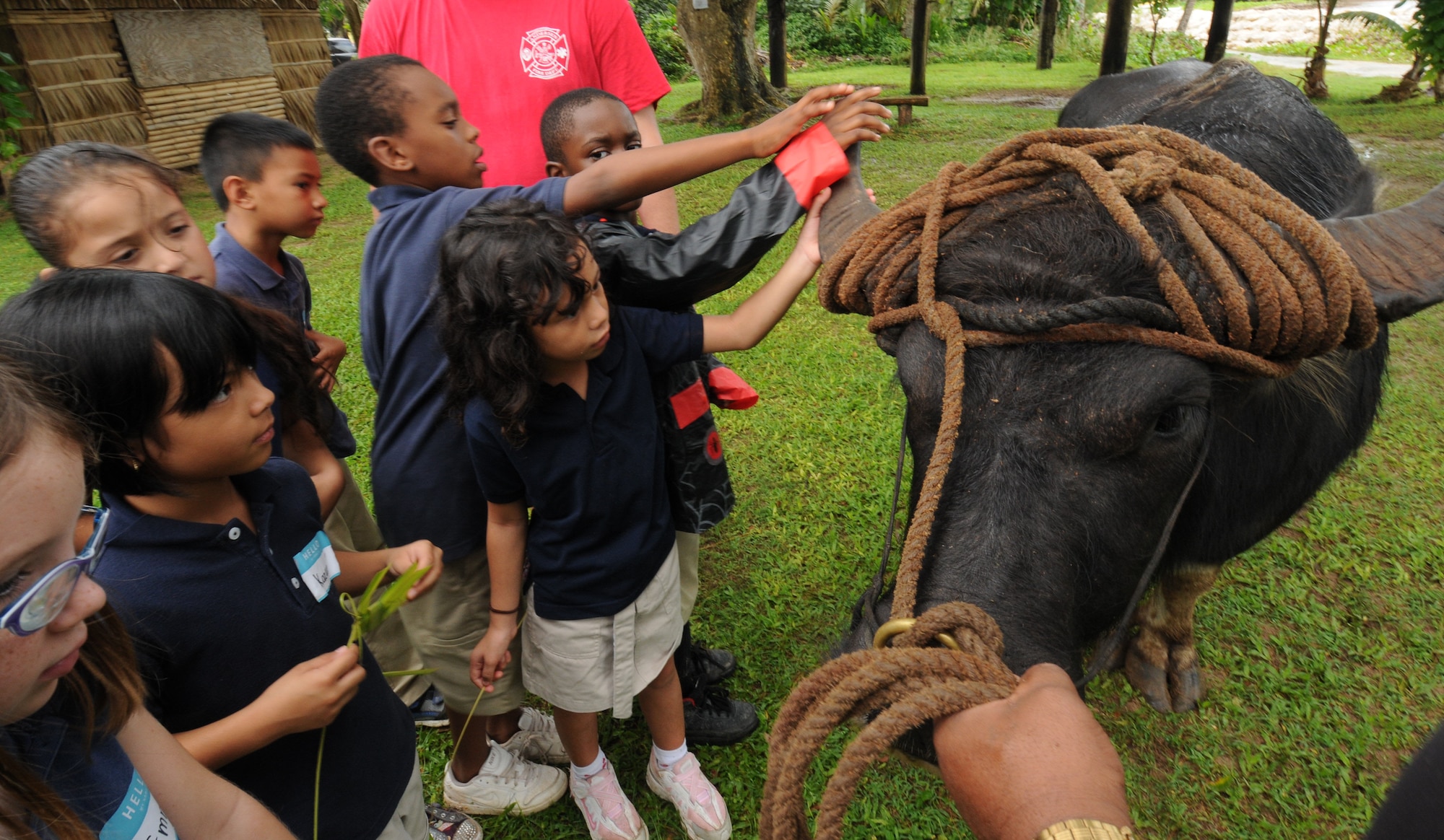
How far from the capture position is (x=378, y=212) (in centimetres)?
204

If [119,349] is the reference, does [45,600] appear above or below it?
below

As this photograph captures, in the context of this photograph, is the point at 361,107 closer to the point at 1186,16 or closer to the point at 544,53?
the point at 544,53

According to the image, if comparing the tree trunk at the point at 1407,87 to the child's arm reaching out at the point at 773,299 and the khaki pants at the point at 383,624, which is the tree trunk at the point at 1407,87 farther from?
the khaki pants at the point at 383,624

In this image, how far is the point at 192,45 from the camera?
1229 cm

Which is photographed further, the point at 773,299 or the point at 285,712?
the point at 773,299

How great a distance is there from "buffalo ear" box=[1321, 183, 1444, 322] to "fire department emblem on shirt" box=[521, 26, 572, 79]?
224cm

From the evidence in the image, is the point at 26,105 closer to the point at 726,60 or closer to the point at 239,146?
the point at 726,60

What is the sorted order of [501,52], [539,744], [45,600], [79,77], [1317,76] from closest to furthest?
[45,600] → [501,52] → [539,744] → [79,77] → [1317,76]

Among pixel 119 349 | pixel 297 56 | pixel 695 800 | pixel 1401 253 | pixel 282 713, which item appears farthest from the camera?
pixel 297 56

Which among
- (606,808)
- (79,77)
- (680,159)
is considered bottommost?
(606,808)

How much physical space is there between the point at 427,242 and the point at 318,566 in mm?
784

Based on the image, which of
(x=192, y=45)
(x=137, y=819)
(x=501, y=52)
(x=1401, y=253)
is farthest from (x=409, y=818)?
(x=192, y=45)

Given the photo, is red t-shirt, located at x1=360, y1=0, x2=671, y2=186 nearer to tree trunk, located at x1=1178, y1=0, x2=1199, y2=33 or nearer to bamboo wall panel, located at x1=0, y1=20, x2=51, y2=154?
bamboo wall panel, located at x1=0, y1=20, x2=51, y2=154

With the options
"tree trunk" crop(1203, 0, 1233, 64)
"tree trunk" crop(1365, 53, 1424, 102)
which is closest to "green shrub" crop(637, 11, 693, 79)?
"tree trunk" crop(1203, 0, 1233, 64)
